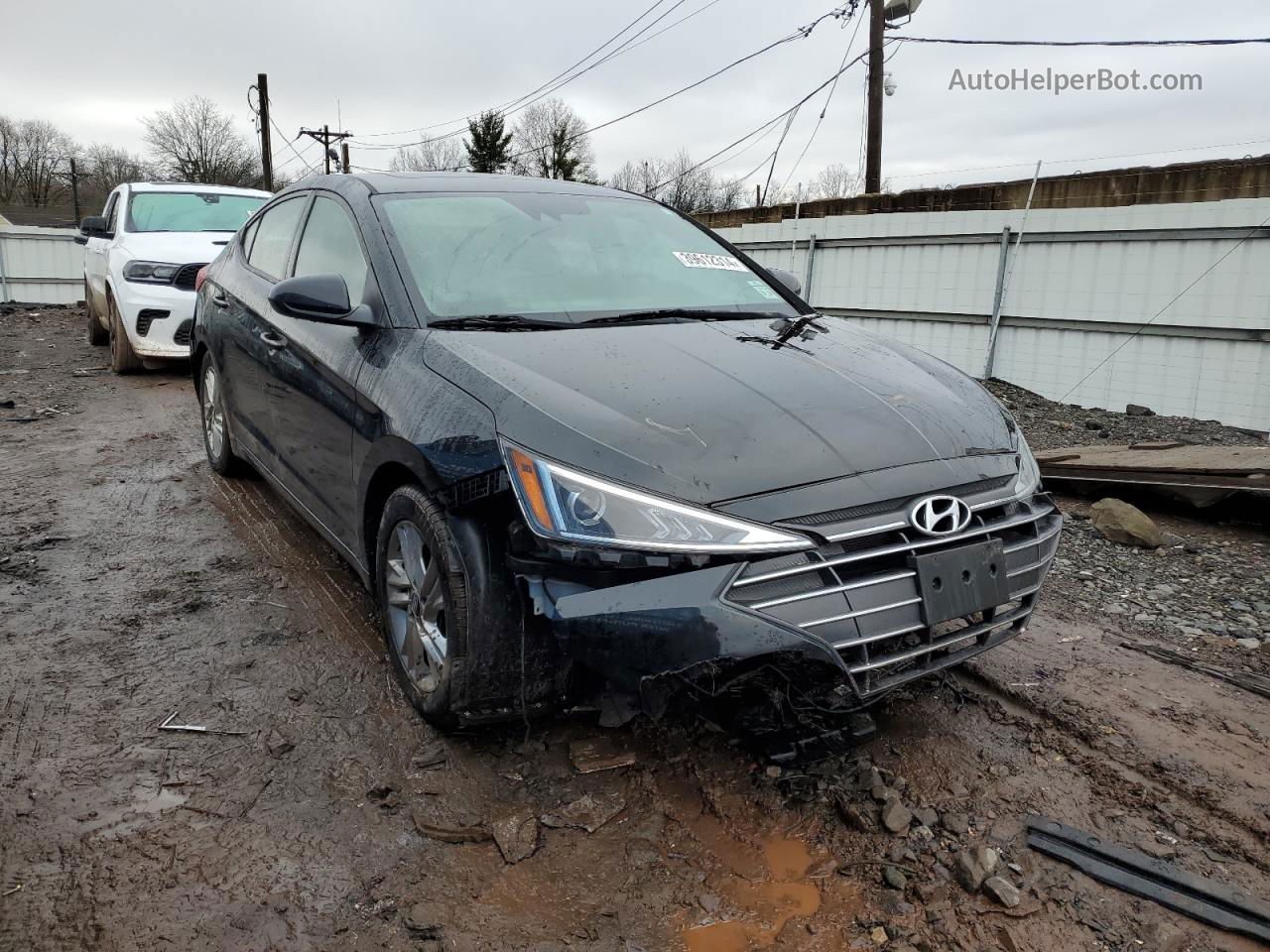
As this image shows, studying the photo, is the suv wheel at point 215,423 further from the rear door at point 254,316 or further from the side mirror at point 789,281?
the side mirror at point 789,281

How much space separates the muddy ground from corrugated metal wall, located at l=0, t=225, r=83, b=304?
1657 cm

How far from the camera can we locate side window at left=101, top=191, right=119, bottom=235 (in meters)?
9.44

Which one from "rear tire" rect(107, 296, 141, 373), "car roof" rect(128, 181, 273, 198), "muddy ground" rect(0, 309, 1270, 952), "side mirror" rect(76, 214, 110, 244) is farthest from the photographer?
"car roof" rect(128, 181, 273, 198)

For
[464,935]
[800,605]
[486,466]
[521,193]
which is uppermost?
[521,193]

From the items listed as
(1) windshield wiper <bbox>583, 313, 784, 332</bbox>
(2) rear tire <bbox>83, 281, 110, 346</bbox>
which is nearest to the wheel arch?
(1) windshield wiper <bbox>583, 313, 784, 332</bbox>

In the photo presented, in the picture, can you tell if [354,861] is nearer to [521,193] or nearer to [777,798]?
[777,798]

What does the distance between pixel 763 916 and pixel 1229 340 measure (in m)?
7.82

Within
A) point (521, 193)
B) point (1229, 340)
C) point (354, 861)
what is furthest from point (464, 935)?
point (1229, 340)

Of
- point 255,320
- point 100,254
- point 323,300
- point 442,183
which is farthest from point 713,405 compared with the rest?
point 100,254

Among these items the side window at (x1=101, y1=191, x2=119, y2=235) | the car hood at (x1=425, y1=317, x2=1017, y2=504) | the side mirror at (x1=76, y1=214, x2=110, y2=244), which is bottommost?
the car hood at (x1=425, y1=317, x2=1017, y2=504)

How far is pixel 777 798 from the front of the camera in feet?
7.79

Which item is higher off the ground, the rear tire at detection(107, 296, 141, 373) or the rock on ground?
the rear tire at detection(107, 296, 141, 373)

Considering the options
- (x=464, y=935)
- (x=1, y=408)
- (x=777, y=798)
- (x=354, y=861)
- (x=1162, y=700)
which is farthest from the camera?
(x=1, y=408)

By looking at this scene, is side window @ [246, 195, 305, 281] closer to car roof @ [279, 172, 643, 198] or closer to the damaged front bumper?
car roof @ [279, 172, 643, 198]
